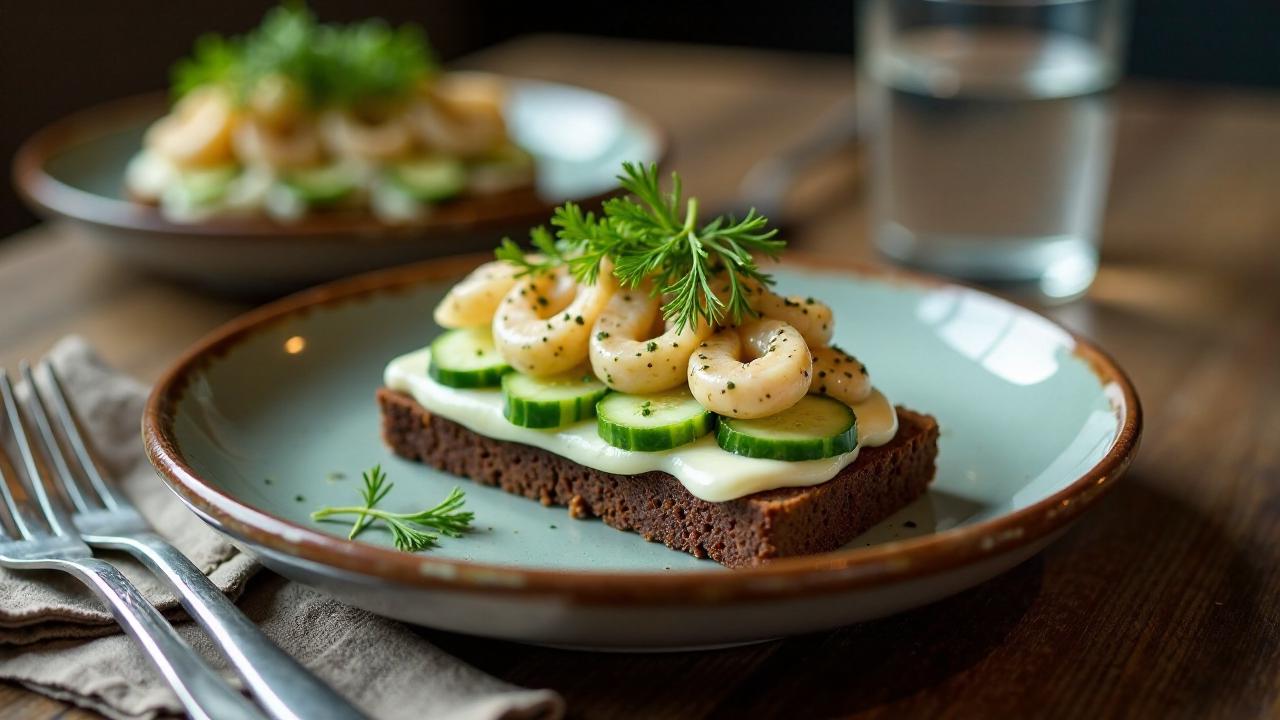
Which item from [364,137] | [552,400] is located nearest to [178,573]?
[552,400]

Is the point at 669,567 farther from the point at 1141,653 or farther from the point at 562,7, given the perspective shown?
the point at 562,7

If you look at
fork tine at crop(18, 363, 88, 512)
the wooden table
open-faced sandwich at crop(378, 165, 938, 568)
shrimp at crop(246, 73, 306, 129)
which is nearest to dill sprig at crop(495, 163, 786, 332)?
open-faced sandwich at crop(378, 165, 938, 568)

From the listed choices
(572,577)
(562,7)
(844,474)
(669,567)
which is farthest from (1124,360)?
(562,7)

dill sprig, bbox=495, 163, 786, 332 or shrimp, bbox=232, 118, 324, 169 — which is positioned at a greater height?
dill sprig, bbox=495, 163, 786, 332

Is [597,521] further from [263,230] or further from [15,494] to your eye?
[263,230]

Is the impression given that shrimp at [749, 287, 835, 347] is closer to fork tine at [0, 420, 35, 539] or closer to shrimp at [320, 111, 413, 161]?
fork tine at [0, 420, 35, 539]

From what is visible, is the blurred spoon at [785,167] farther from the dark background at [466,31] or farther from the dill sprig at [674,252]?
the dark background at [466,31]
